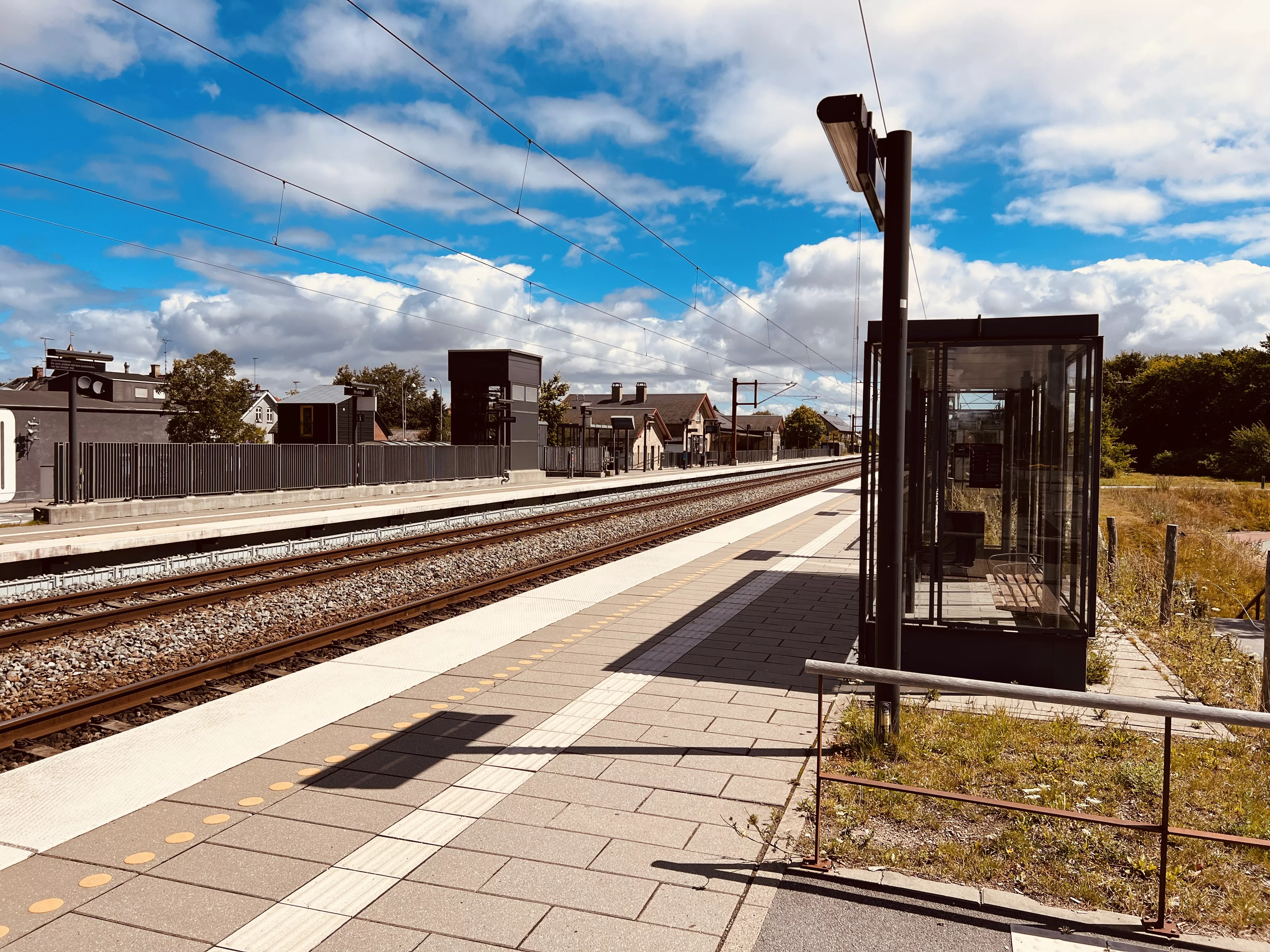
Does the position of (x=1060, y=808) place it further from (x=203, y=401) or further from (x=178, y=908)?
(x=203, y=401)

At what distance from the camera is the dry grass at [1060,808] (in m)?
3.73

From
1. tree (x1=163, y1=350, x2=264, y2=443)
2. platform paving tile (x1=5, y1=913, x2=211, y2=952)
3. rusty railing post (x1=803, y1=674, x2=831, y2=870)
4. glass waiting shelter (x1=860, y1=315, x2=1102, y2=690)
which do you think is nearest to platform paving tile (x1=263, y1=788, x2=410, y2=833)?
platform paving tile (x1=5, y1=913, x2=211, y2=952)

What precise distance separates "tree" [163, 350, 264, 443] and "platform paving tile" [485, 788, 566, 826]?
49753mm

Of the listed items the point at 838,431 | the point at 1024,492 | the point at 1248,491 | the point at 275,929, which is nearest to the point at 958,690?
the point at 275,929

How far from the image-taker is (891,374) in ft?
17.1

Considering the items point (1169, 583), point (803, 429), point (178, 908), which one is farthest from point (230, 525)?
point (803, 429)

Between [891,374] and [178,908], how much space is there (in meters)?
4.29

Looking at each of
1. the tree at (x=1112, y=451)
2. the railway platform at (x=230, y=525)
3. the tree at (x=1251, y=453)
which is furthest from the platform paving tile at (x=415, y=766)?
the tree at (x=1251, y=453)

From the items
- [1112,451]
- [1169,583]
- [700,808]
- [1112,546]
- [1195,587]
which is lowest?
[700,808]

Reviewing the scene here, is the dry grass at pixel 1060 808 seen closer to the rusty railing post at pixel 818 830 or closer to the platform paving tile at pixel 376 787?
the rusty railing post at pixel 818 830

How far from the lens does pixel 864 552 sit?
266 inches

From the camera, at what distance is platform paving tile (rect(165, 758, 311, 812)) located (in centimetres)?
451

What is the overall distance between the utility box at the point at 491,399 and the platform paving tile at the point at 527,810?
37.4 metres

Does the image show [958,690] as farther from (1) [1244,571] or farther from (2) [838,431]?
(2) [838,431]
